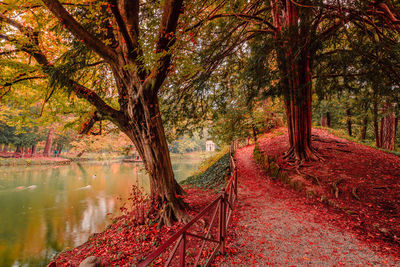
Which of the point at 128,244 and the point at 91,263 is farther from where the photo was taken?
the point at 128,244

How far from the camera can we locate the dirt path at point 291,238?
10.4ft

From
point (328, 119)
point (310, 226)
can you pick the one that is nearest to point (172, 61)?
point (310, 226)

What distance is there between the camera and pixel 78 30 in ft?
12.7

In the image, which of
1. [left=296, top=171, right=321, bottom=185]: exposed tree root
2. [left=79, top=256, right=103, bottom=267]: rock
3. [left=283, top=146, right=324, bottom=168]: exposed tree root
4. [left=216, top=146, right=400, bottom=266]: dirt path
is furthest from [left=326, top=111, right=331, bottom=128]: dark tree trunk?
[left=79, top=256, right=103, bottom=267]: rock

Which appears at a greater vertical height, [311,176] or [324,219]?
[311,176]

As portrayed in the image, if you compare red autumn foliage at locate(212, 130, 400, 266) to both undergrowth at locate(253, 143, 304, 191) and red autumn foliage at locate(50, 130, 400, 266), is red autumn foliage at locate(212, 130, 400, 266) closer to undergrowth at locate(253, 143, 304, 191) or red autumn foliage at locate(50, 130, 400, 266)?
red autumn foliage at locate(50, 130, 400, 266)

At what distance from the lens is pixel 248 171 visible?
941cm

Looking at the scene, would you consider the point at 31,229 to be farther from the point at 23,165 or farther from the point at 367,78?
the point at 23,165

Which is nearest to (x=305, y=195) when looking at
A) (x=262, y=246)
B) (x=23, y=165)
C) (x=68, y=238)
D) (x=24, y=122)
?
(x=262, y=246)

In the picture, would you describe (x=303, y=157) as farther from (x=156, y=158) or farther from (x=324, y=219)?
(x=156, y=158)

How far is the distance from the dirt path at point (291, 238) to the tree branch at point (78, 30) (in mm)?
5037

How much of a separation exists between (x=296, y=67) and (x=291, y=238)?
17.7 ft

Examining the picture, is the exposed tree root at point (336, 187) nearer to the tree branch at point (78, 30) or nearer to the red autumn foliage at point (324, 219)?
the red autumn foliage at point (324, 219)

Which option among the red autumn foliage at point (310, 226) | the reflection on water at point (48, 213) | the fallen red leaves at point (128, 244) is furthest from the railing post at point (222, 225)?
the reflection on water at point (48, 213)
